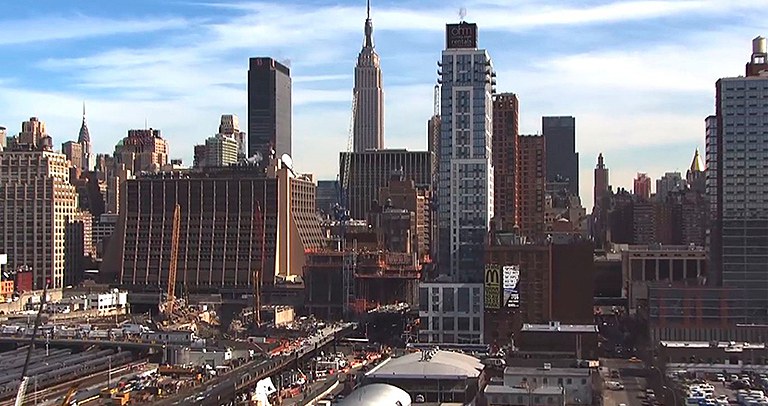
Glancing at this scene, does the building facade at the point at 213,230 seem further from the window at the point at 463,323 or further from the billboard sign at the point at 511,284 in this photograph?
the billboard sign at the point at 511,284

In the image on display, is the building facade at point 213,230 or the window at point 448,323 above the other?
the building facade at point 213,230

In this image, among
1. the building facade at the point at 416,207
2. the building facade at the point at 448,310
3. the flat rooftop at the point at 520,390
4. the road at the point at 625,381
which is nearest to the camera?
the flat rooftop at the point at 520,390

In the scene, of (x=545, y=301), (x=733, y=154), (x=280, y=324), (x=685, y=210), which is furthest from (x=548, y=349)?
(x=685, y=210)

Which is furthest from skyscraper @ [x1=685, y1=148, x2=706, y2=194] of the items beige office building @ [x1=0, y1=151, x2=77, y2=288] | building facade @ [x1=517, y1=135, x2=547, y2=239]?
beige office building @ [x1=0, y1=151, x2=77, y2=288]

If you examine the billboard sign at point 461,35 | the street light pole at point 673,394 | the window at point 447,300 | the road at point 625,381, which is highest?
the billboard sign at point 461,35

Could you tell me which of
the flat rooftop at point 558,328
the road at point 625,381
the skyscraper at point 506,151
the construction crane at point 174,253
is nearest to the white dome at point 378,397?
the road at point 625,381

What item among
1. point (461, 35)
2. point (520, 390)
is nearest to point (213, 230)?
point (461, 35)

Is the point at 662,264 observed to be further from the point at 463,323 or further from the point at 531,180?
the point at 463,323
